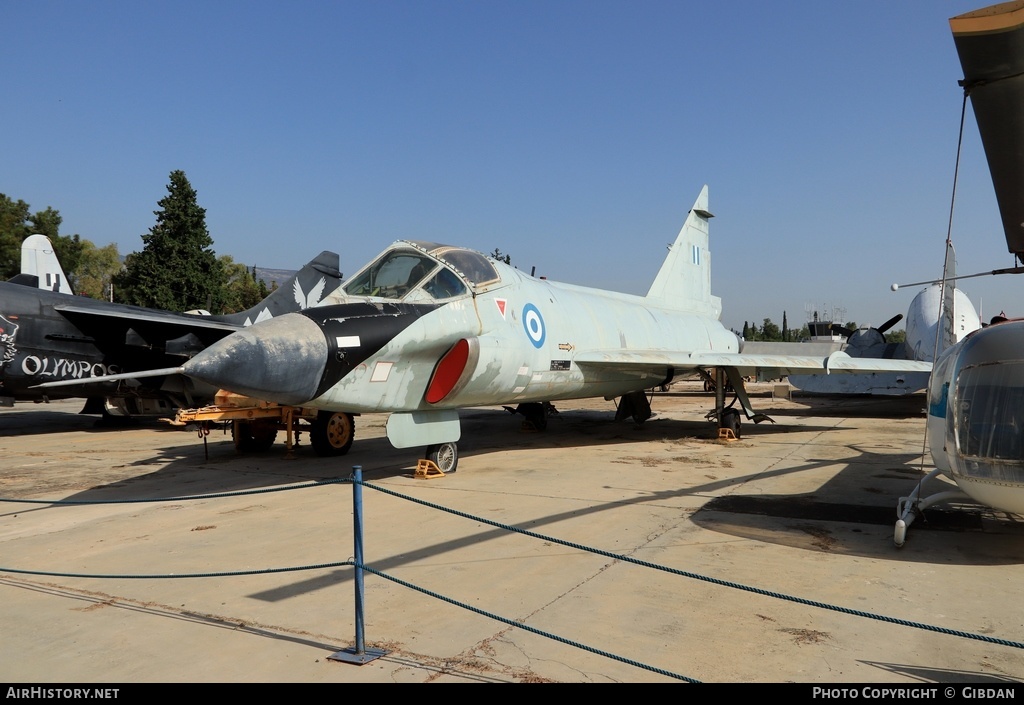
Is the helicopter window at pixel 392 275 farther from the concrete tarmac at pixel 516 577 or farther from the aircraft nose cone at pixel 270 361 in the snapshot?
the concrete tarmac at pixel 516 577

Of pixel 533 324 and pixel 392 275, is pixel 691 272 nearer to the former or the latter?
pixel 533 324

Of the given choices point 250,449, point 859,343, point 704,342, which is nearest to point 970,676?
point 250,449

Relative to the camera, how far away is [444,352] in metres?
8.45

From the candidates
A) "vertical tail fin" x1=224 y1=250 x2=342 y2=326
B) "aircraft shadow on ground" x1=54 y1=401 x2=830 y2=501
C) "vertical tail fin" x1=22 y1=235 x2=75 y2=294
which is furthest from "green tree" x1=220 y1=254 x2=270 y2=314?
"aircraft shadow on ground" x1=54 y1=401 x2=830 y2=501

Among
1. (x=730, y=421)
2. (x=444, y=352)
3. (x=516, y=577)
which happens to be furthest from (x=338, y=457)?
(x=730, y=421)

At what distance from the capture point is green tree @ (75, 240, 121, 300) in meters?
67.1

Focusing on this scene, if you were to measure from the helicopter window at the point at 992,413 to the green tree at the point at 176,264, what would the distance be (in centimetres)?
4850

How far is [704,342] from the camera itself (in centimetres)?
1641

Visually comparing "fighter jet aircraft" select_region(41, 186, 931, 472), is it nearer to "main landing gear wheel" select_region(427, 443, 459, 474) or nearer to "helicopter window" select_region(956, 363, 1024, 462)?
"main landing gear wheel" select_region(427, 443, 459, 474)

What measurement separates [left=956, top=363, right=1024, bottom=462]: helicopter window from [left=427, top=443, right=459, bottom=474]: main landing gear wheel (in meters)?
5.74

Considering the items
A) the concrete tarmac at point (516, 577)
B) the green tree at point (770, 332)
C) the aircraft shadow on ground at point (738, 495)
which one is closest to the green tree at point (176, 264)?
the aircraft shadow on ground at point (738, 495)

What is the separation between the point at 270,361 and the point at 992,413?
580 centimetres

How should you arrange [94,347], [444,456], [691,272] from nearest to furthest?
[444,456] → [94,347] → [691,272]

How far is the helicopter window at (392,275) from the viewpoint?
8422mm
